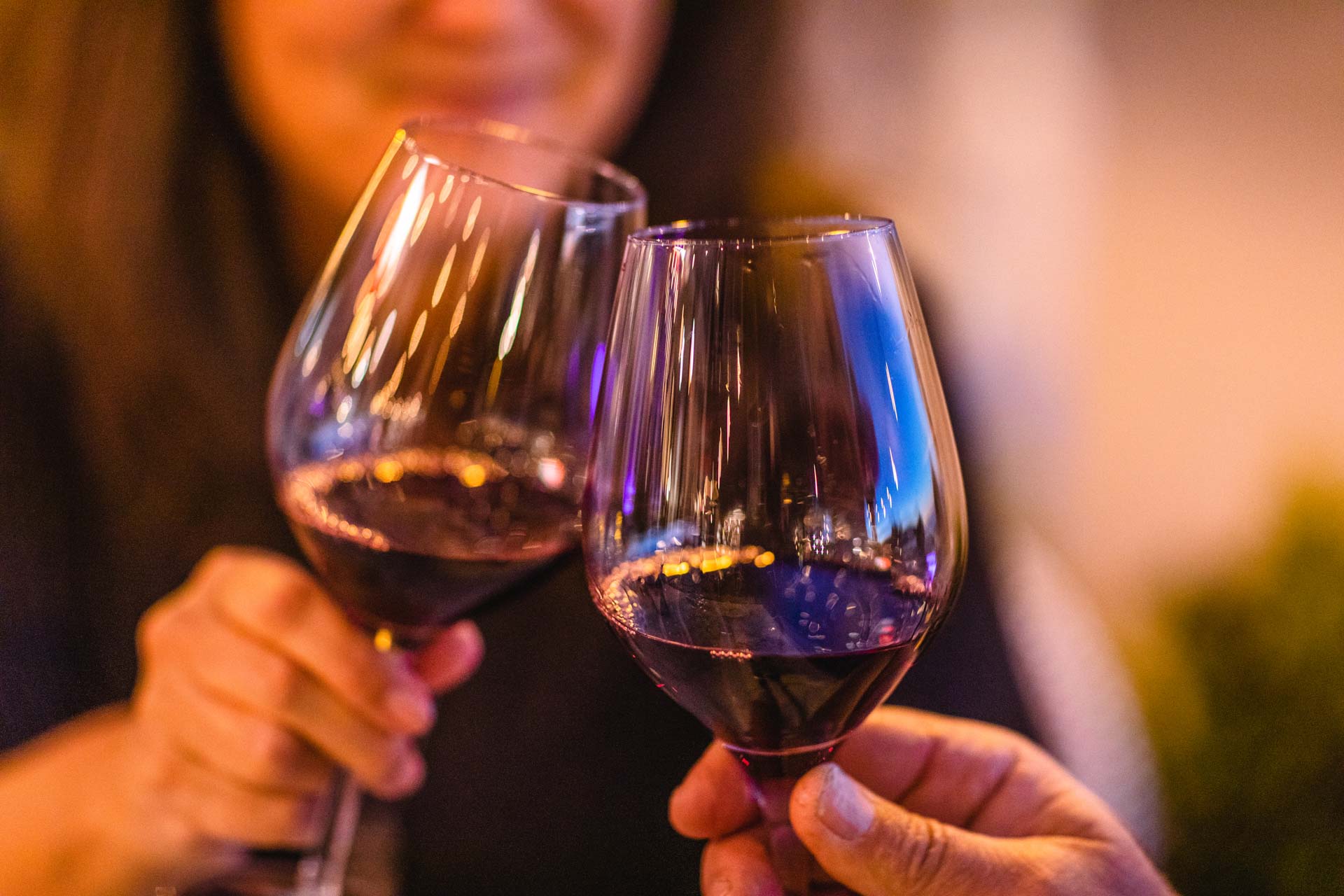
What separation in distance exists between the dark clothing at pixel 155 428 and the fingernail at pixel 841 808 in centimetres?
68

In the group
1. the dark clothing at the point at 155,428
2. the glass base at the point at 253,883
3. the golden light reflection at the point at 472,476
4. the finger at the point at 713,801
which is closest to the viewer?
the finger at the point at 713,801

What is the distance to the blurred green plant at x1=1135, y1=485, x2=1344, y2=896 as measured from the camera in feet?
5.89

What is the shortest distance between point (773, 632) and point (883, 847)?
10 centimetres

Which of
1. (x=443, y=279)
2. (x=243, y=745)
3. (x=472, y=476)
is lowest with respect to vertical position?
(x=243, y=745)

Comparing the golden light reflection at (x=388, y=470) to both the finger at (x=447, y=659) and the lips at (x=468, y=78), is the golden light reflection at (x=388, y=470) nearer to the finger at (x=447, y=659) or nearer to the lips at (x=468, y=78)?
the finger at (x=447, y=659)

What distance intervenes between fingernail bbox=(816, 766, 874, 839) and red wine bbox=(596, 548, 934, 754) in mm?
19

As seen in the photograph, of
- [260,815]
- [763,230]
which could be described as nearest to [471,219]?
[763,230]

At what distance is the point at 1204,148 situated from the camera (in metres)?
2.20

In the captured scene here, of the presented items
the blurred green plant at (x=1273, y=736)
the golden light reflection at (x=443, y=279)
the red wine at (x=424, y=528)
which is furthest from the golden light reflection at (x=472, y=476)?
the blurred green plant at (x=1273, y=736)

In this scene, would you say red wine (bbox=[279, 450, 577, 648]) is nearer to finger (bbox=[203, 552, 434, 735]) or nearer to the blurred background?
finger (bbox=[203, 552, 434, 735])

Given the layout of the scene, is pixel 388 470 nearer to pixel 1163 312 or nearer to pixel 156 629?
pixel 156 629

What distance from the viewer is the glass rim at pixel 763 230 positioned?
1.27ft

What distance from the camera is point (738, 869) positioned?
0.47m

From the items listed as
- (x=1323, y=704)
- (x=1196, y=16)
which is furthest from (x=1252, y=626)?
(x=1196, y=16)
